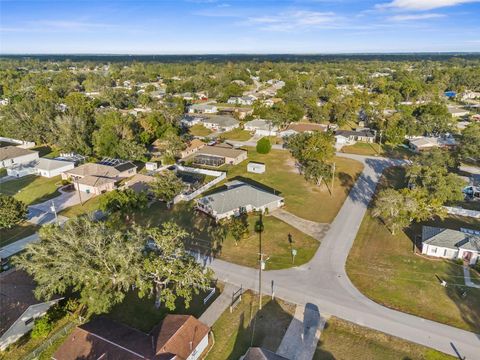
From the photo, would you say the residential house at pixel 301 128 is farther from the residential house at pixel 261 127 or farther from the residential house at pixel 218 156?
the residential house at pixel 218 156

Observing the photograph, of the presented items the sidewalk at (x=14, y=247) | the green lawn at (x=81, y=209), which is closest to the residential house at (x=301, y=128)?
the green lawn at (x=81, y=209)

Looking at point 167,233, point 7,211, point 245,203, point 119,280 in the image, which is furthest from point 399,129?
point 7,211

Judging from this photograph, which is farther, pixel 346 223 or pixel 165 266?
pixel 346 223

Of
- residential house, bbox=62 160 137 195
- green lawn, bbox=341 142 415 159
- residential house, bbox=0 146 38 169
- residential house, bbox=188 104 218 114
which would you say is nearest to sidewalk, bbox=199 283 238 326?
residential house, bbox=62 160 137 195

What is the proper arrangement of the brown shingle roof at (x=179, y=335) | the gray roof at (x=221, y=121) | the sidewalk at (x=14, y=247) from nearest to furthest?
the brown shingle roof at (x=179, y=335) < the sidewalk at (x=14, y=247) < the gray roof at (x=221, y=121)

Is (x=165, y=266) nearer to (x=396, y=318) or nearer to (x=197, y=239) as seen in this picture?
(x=197, y=239)

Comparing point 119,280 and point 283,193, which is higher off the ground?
point 119,280
